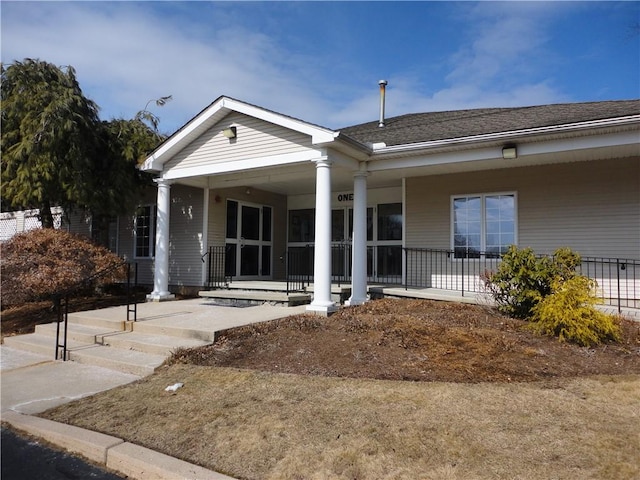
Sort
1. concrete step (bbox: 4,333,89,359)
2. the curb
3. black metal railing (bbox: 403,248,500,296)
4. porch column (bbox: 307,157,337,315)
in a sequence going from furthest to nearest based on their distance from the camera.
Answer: black metal railing (bbox: 403,248,500,296)
porch column (bbox: 307,157,337,315)
concrete step (bbox: 4,333,89,359)
the curb

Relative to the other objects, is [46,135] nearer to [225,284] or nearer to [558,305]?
[225,284]

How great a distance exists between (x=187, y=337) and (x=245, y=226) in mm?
6593

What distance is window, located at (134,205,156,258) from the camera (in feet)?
44.5

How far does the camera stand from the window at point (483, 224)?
982 cm

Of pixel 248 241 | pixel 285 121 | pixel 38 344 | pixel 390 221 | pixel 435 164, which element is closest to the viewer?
pixel 38 344

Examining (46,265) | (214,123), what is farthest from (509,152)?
(46,265)

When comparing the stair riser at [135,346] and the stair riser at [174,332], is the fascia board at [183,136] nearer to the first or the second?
the stair riser at [174,332]

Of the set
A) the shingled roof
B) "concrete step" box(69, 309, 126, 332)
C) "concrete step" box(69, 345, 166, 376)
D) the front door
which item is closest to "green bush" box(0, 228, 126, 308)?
"concrete step" box(69, 309, 126, 332)

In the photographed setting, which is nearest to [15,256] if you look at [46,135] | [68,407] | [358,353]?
[46,135]

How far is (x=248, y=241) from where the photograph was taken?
13070 millimetres

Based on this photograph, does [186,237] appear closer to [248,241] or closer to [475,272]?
[248,241]

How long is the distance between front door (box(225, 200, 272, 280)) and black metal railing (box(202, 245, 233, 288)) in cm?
23

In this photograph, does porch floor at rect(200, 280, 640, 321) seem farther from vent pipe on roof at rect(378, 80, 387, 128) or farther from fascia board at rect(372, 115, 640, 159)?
vent pipe on roof at rect(378, 80, 387, 128)

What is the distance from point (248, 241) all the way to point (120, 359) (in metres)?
7.11
